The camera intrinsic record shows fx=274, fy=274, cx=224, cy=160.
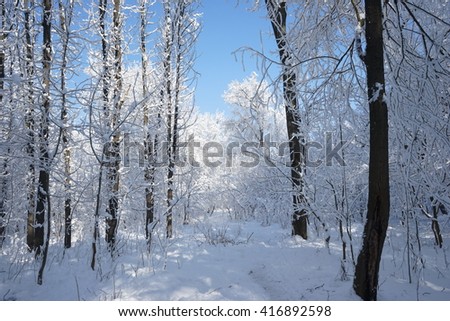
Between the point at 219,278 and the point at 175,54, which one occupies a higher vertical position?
the point at 175,54

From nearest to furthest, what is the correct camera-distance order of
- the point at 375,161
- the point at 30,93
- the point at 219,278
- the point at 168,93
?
the point at 375,161
the point at 219,278
the point at 30,93
the point at 168,93

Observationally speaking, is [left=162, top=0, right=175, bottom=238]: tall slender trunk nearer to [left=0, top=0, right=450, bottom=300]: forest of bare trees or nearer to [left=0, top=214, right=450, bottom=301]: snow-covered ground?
[left=0, top=0, right=450, bottom=300]: forest of bare trees

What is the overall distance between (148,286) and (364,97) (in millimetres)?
3680

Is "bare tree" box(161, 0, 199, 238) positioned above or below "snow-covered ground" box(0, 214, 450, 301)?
above

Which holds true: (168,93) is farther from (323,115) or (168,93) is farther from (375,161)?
(375,161)

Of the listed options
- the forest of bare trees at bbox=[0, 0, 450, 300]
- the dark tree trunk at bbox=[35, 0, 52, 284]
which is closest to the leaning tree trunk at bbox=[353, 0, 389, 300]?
the forest of bare trees at bbox=[0, 0, 450, 300]

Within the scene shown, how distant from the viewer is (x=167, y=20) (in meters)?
9.39

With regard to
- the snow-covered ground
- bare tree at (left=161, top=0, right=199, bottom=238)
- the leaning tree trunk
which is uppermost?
bare tree at (left=161, top=0, right=199, bottom=238)

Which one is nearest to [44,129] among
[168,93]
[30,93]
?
[30,93]

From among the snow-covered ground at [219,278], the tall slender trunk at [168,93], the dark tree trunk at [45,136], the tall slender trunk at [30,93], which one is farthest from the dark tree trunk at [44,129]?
the tall slender trunk at [168,93]

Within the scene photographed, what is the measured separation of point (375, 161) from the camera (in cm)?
273

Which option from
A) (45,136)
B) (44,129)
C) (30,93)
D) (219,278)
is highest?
(30,93)

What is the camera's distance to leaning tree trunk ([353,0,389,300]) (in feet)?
8.84

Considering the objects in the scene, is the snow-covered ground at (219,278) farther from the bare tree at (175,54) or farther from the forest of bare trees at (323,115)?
the bare tree at (175,54)
